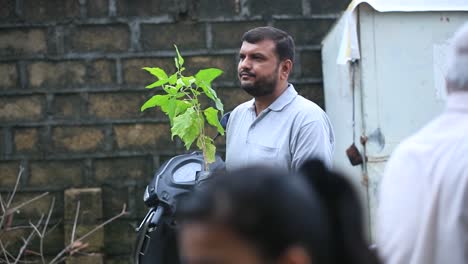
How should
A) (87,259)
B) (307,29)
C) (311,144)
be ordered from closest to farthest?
1. (311,144)
2. (87,259)
3. (307,29)

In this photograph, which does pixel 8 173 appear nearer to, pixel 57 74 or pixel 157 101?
pixel 57 74

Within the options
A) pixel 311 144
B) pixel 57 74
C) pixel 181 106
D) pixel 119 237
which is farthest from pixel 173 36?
pixel 311 144

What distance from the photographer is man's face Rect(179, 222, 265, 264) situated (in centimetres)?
158

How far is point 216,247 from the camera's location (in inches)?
62.9

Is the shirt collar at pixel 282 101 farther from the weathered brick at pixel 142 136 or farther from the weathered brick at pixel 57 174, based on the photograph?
the weathered brick at pixel 57 174

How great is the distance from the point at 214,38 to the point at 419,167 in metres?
4.55

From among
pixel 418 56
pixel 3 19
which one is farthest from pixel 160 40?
pixel 418 56

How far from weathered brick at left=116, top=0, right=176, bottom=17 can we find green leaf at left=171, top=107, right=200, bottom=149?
2.35m

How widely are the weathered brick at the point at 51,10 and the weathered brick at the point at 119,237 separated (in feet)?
5.34

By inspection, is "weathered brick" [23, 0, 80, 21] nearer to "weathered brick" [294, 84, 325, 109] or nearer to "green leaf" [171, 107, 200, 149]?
"weathered brick" [294, 84, 325, 109]

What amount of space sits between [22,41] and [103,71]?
653 millimetres

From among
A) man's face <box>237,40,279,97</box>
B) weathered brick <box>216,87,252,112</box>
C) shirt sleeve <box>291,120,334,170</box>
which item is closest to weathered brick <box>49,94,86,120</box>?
weathered brick <box>216,87,252,112</box>

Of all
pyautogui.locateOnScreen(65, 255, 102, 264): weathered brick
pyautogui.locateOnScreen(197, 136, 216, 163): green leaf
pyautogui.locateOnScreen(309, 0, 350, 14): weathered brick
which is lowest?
pyautogui.locateOnScreen(65, 255, 102, 264): weathered brick

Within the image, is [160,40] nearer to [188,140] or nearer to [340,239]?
[188,140]
